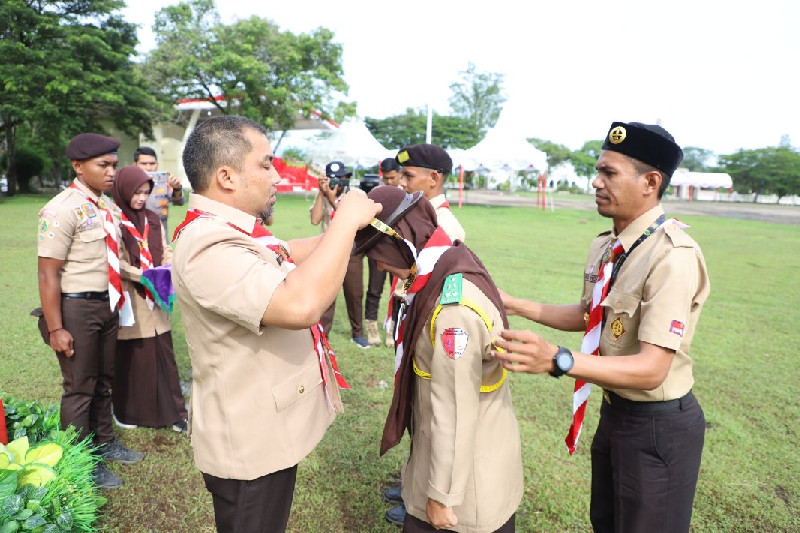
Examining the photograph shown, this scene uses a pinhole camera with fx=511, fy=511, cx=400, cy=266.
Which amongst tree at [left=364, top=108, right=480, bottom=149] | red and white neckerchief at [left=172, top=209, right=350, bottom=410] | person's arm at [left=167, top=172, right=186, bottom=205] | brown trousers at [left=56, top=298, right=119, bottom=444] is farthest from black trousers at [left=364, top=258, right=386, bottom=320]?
tree at [left=364, top=108, right=480, bottom=149]

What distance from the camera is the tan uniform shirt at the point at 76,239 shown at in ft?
10.1

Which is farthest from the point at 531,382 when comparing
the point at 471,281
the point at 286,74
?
the point at 286,74

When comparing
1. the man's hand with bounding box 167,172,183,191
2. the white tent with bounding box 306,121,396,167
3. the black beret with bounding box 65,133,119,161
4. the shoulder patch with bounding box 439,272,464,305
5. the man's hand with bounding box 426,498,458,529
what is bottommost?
the man's hand with bounding box 426,498,458,529

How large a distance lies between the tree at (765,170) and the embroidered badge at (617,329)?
65107 mm

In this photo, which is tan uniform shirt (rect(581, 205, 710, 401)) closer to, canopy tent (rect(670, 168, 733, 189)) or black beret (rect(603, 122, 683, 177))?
black beret (rect(603, 122, 683, 177))

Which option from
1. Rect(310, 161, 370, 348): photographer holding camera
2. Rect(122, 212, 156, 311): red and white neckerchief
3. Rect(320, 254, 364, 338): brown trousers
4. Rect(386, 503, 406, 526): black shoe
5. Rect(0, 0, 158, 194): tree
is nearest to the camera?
Rect(386, 503, 406, 526): black shoe

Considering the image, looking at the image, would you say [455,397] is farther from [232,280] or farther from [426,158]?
[426,158]

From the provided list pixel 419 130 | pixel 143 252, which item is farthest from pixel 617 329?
pixel 419 130

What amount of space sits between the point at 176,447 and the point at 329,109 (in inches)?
1096

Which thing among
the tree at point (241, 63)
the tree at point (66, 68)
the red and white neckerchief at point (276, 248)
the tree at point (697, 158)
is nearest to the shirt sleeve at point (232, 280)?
the red and white neckerchief at point (276, 248)

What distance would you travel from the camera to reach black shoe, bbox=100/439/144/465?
348 cm

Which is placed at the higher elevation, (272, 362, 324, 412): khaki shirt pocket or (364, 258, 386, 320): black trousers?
(272, 362, 324, 412): khaki shirt pocket

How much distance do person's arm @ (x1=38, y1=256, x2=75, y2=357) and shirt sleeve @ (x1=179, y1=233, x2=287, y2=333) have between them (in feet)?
7.08

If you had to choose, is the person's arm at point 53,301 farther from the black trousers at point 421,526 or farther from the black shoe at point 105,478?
the black trousers at point 421,526
